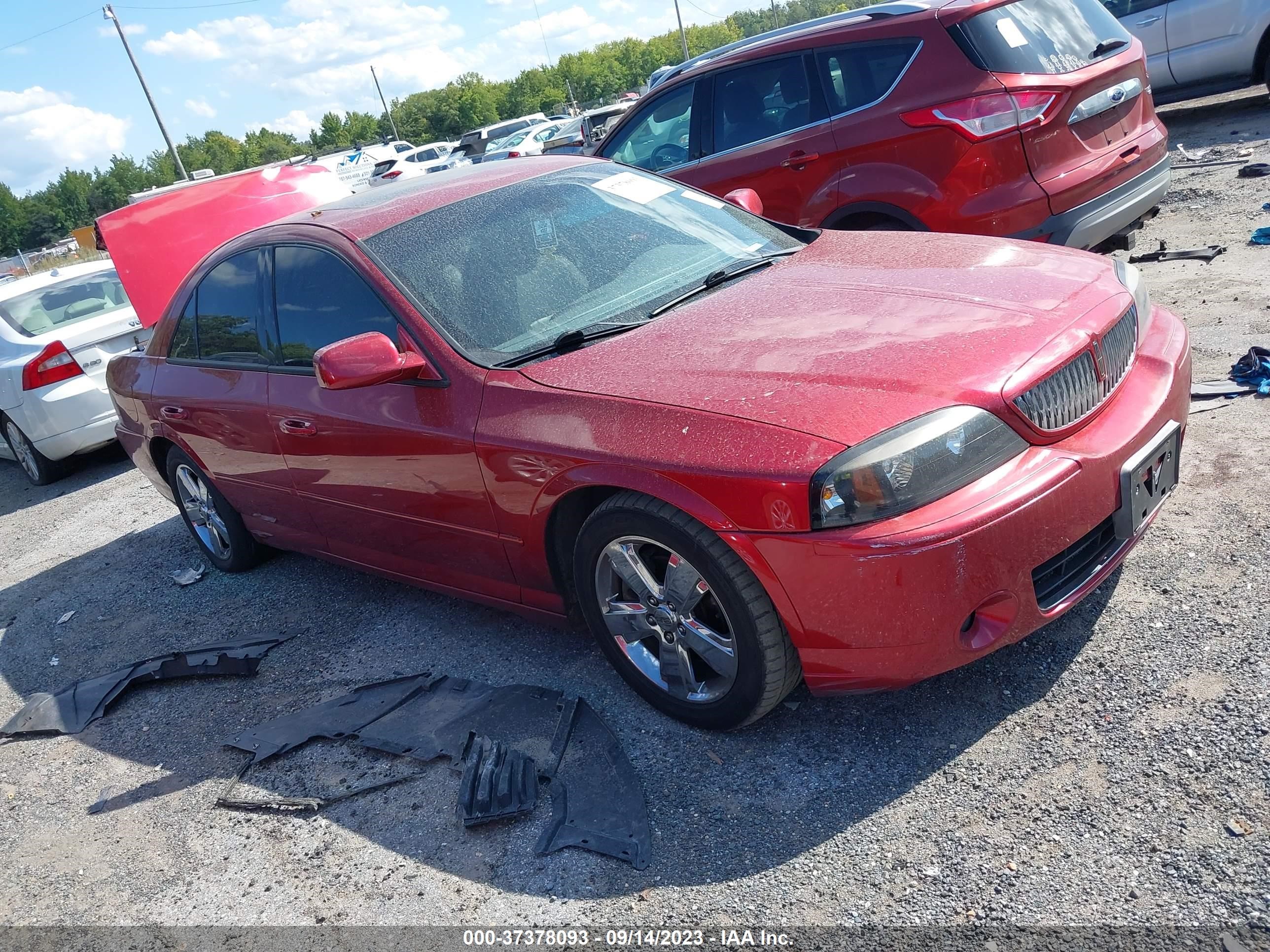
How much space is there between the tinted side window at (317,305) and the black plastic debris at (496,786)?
147cm

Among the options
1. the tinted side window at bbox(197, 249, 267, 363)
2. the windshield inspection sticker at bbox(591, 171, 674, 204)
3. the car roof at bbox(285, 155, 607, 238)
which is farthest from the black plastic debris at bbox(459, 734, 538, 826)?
the windshield inspection sticker at bbox(591, 171, 674, 204)

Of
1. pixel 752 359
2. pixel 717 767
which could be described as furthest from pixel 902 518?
pixel 717 767

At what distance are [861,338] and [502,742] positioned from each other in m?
1.71

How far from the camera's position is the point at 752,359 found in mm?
2996

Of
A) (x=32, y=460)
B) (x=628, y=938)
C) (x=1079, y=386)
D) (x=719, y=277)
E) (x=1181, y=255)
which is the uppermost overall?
(x=719, y=277)

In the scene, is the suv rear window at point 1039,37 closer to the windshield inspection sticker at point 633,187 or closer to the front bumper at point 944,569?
the windshield inspection sticker at point 633,187

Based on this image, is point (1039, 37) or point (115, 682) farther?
point (1039, 37)

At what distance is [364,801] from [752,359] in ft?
6.06

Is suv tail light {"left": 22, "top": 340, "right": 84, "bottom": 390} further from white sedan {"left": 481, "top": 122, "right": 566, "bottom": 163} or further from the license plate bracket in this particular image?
white sedan {"left": 481, "top": 122, "right": 566, "bottom": 163}

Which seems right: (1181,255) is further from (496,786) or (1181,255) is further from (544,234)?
(496,786)

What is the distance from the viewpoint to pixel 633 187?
4305mm

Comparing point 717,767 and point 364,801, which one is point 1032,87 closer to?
point 717,767

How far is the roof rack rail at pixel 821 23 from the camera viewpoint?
5.80m


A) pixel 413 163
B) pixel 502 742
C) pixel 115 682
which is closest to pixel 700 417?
pixel 502 742
